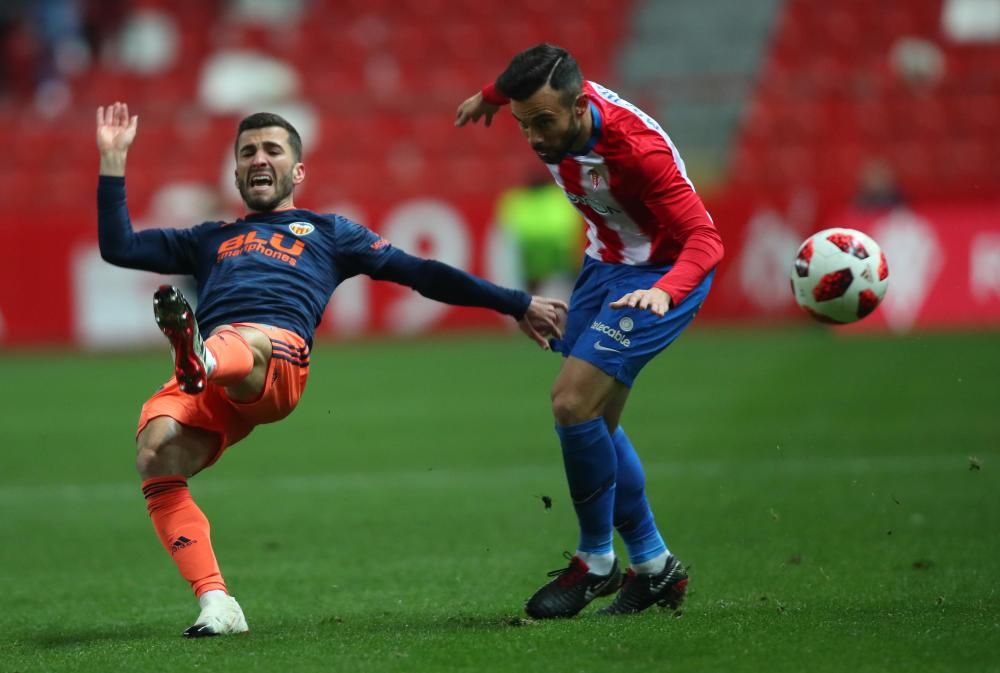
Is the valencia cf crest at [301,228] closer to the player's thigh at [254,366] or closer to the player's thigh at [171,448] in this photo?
the player's thigh at [254,366]

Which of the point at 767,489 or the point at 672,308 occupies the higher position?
the point at 672,308

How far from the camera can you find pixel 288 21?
22.3 m

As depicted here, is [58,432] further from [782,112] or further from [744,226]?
[782,112]

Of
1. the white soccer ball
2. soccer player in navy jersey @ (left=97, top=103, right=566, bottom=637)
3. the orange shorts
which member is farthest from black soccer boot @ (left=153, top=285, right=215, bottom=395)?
the white soccer ball

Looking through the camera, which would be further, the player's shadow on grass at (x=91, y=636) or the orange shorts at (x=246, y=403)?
the orange shorts at (x=246, y=403)

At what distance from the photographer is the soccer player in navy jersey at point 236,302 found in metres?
4.81

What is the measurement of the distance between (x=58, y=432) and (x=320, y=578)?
5.70 m

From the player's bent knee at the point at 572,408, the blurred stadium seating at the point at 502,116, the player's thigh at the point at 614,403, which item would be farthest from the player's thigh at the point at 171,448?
the blurred stadium seating at the point at 502,116

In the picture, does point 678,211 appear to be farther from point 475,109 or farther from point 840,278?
point 475,109

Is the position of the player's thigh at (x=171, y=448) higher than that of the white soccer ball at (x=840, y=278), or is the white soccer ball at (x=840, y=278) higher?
the white soccer ball at (x=840, y=278)

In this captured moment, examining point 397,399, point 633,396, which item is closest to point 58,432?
point 397,399

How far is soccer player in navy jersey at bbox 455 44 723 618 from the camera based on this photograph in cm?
503

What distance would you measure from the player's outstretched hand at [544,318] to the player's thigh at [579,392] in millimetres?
342

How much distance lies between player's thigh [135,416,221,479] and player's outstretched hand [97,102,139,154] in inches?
40.0
